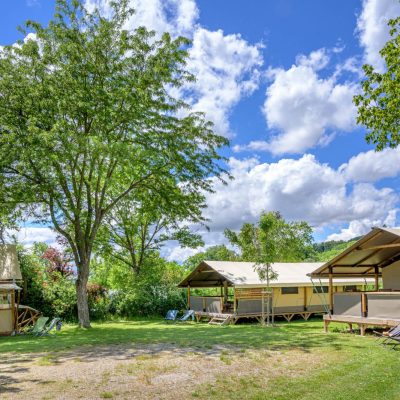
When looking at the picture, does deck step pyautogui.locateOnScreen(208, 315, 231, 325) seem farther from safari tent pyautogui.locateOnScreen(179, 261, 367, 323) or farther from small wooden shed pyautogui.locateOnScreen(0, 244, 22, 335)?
small wooden shed pyautogui.locateOnScreen(0, 244, 22, 335)

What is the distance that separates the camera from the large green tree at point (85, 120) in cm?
1719

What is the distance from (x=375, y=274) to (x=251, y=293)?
20.4 feet

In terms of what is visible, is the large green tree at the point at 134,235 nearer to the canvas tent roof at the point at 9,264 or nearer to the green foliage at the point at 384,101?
the canvas tent roof at the point at 9,264

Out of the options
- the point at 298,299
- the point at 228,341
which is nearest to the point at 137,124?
the point at 228,341

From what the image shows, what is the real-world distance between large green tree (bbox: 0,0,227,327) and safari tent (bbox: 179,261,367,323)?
17.7 ft


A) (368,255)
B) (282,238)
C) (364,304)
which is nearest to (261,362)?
(364,304)

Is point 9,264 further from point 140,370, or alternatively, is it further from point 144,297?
point 140,370

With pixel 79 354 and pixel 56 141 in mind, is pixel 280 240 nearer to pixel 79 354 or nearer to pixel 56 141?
pixel 56 141

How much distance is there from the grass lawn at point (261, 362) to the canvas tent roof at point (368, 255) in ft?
9.33

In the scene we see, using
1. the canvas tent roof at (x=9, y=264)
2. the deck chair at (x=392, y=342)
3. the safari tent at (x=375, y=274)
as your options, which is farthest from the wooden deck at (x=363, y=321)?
the canvas tent roof at (x=9, y=264)

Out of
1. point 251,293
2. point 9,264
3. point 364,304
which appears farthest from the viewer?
point 251,293

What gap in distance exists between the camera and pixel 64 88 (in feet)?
58.8

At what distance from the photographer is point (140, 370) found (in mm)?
9352

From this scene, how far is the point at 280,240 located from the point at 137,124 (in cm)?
2647
